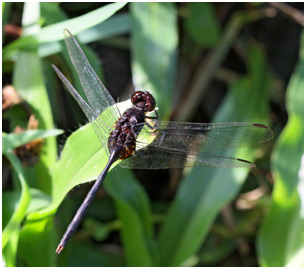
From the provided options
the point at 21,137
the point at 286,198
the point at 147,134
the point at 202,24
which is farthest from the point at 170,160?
the point at 202,24

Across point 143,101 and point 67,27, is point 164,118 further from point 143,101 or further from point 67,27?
point 67,27

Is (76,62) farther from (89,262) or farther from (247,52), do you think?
(247,52)

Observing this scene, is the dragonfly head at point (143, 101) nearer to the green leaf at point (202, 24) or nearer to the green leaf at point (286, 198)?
the green leaf at point (286, 198)

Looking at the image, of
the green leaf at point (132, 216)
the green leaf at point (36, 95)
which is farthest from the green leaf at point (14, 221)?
the green leaf at point (132, 216)

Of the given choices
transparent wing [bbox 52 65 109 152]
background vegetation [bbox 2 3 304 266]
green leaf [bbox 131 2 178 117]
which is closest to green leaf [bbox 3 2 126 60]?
background vegetation [bbox 2 3 304 266]

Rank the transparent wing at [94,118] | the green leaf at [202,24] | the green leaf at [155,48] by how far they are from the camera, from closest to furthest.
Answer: the transparent wing at [94,118] < the green leaf at [155,48] < the green leaf at [202,24]
